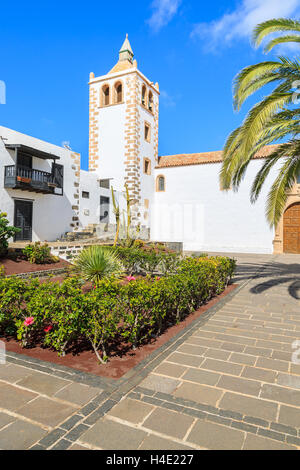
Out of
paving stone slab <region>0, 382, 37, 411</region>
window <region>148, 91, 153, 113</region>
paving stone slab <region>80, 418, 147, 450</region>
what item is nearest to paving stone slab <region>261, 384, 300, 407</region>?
paving stone slab <region>80, 418, 147, 450</region>

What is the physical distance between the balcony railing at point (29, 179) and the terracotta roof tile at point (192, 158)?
36.7ft

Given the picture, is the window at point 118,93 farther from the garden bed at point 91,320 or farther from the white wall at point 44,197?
the garden bed at point 91,320

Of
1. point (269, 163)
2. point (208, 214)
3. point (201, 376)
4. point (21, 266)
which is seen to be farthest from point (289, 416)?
point (208, 214)

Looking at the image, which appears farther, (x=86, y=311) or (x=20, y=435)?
(x=86, y=311)

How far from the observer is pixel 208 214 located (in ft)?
75.4

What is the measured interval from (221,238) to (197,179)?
5.04 metres

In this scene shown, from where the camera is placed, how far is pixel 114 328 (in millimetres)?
3811

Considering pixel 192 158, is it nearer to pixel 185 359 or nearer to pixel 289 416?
pixel 185 359

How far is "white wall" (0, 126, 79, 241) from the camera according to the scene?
1397 centimetres

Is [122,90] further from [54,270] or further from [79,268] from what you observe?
[79,268]

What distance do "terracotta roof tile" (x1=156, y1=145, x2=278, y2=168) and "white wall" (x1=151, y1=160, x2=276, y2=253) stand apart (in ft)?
1.17

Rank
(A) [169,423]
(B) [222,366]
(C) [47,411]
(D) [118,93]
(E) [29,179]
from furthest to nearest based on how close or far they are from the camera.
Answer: (D) [118,93], (E) [29,179], (B) [222,366], (C) [47,411], (A) [169,423]

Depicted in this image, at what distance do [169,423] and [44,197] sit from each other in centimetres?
1535

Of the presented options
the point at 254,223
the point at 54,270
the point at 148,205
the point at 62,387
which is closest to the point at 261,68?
the point at 62,387
